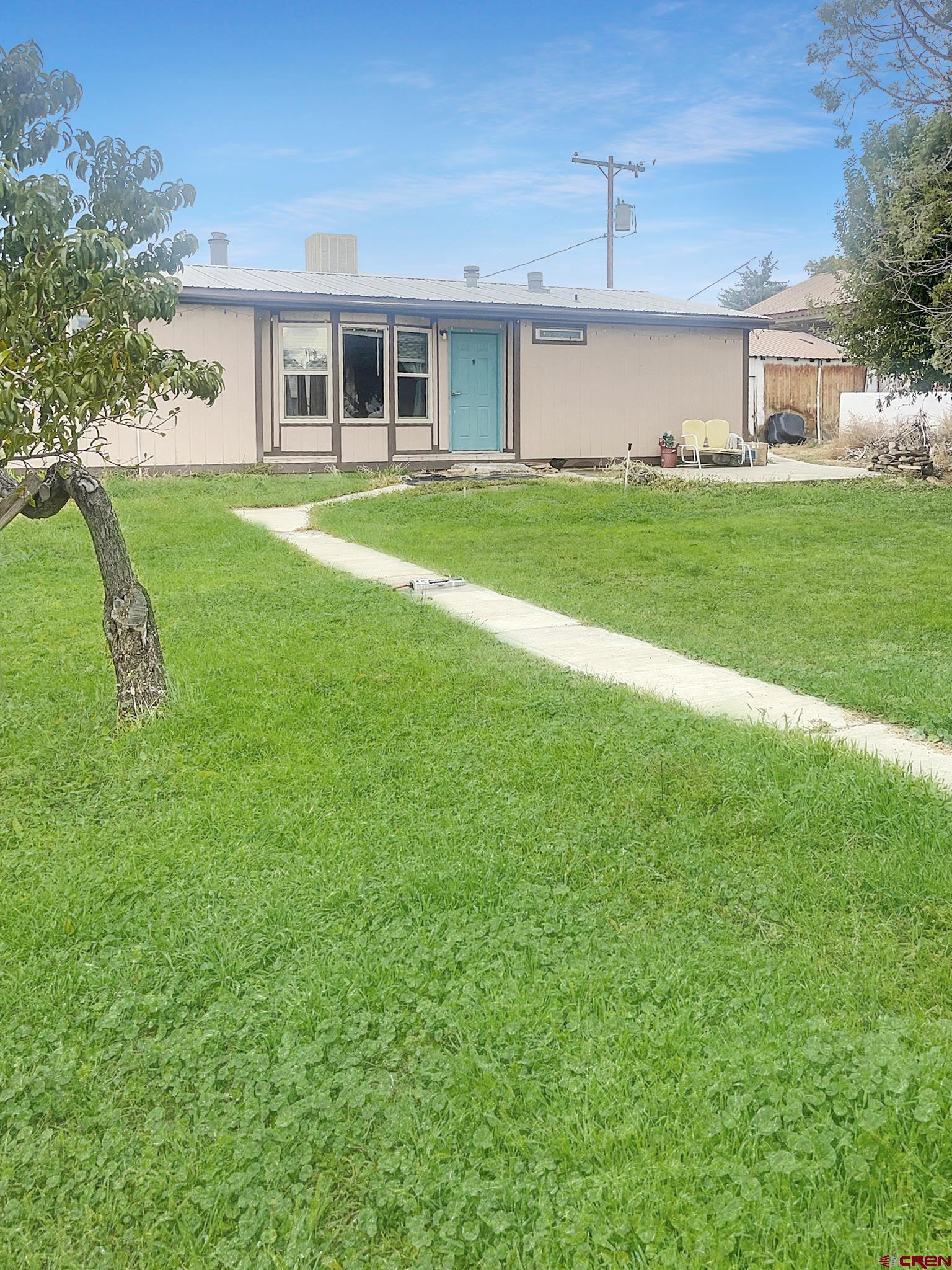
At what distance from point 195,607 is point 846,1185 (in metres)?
6.44

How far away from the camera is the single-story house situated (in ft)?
59.2

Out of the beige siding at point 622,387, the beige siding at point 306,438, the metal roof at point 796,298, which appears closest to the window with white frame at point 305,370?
the beige siding at point 306,438

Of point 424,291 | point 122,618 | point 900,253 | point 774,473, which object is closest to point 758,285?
point 424,291

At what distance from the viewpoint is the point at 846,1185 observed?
222cm

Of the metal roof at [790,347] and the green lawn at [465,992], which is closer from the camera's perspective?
the green lawn at [465,992]

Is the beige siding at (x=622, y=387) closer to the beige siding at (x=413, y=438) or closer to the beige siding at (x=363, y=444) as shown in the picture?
the beige siding at (x=413, y=438)

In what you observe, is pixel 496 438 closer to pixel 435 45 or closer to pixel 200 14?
pixel 435 45

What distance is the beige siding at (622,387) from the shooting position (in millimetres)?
20562

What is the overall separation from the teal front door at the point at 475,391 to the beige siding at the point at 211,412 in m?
3.68

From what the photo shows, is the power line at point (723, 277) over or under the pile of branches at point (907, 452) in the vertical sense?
over

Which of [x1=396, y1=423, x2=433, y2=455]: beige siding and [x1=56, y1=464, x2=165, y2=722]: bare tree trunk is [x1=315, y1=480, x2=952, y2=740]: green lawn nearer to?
[x1=56, y1=464, x2=165, y2=722]: bare tree trunk

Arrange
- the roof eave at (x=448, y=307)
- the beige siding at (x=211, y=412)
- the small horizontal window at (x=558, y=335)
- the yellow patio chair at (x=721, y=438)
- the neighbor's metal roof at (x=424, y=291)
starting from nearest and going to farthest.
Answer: the roof eave at (x=448, y=307), the beige siding at (x=211, y=412), the neighbor's metal roof at (x=424, y=291), the small horizontal window at (x=558, y=335), the yellow patio chair at (x=721, y=438)

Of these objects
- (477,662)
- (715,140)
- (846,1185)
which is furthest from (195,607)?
(715,140)

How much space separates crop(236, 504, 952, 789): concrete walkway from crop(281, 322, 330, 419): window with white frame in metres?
9.73
